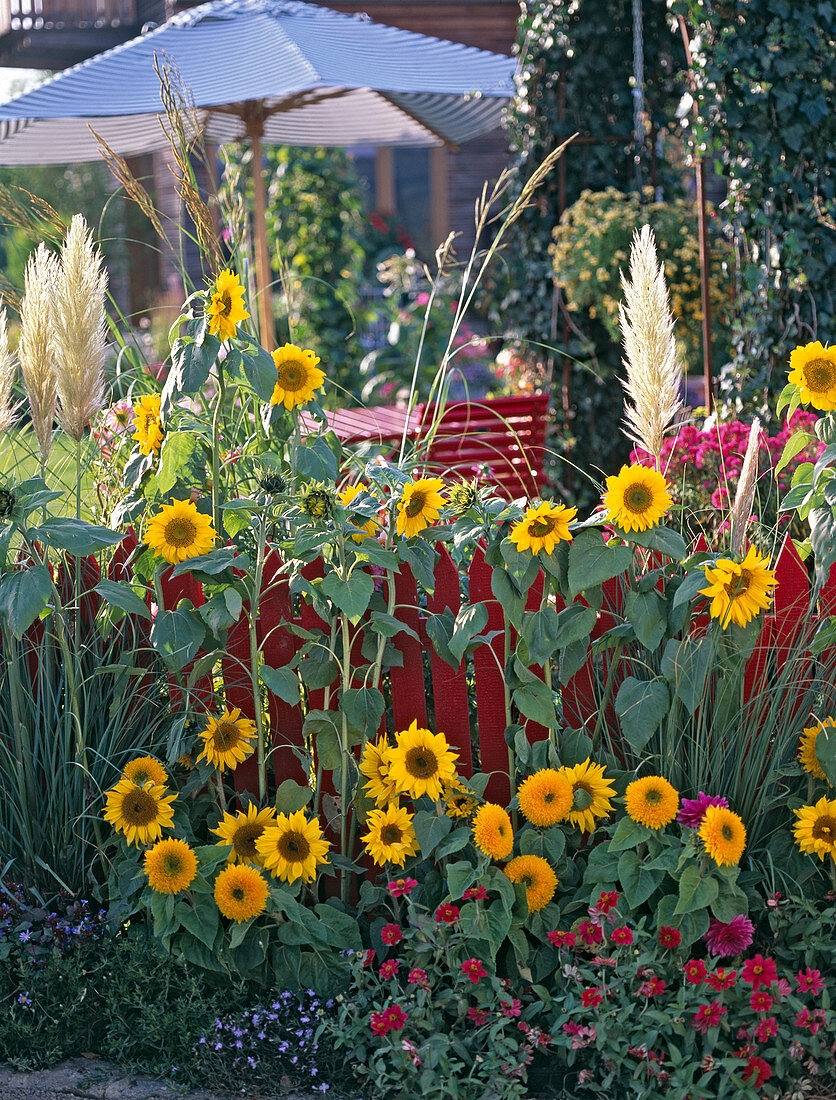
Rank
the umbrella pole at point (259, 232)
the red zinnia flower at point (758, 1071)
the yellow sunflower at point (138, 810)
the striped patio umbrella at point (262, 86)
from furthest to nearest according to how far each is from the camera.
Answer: the umbrella pole at point (259, 232)
the striped patio umbrella at point (262, 86)
the yellow sunflower at point (138, 810)
the red zinnia flower at point (758, 1071)

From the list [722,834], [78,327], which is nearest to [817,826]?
[722,834]

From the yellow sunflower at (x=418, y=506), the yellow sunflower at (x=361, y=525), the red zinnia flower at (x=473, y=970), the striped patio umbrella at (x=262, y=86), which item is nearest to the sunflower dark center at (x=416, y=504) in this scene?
the yellow sunflower at (x=418, y=506)

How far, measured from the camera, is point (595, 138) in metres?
5.28

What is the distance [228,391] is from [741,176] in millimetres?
2639

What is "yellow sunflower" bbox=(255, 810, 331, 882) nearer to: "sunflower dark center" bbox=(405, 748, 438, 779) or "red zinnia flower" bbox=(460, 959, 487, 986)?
"sunflower dark center" bbox=(405, 748, 438, 779)

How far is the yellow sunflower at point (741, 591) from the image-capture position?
198 centimetres

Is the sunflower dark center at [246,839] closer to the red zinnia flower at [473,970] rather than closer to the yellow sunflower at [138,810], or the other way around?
the yellow sunflower at [138,810]

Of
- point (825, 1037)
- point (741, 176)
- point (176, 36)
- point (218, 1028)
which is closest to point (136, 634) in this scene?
point (218, 1028)

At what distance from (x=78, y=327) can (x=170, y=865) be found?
1.14 meters

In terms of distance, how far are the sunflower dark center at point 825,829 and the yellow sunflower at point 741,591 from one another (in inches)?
17.7

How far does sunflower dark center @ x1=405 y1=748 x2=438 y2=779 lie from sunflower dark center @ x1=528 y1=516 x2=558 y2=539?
1.62 ft

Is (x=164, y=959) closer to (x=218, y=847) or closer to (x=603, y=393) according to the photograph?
(x=218, y=847)

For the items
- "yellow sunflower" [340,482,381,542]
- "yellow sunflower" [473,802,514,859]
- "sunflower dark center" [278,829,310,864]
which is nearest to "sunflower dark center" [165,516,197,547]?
"yellow sunflower" [340,482,381,542]

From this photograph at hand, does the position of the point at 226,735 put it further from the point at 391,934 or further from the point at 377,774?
the point at 391,934
